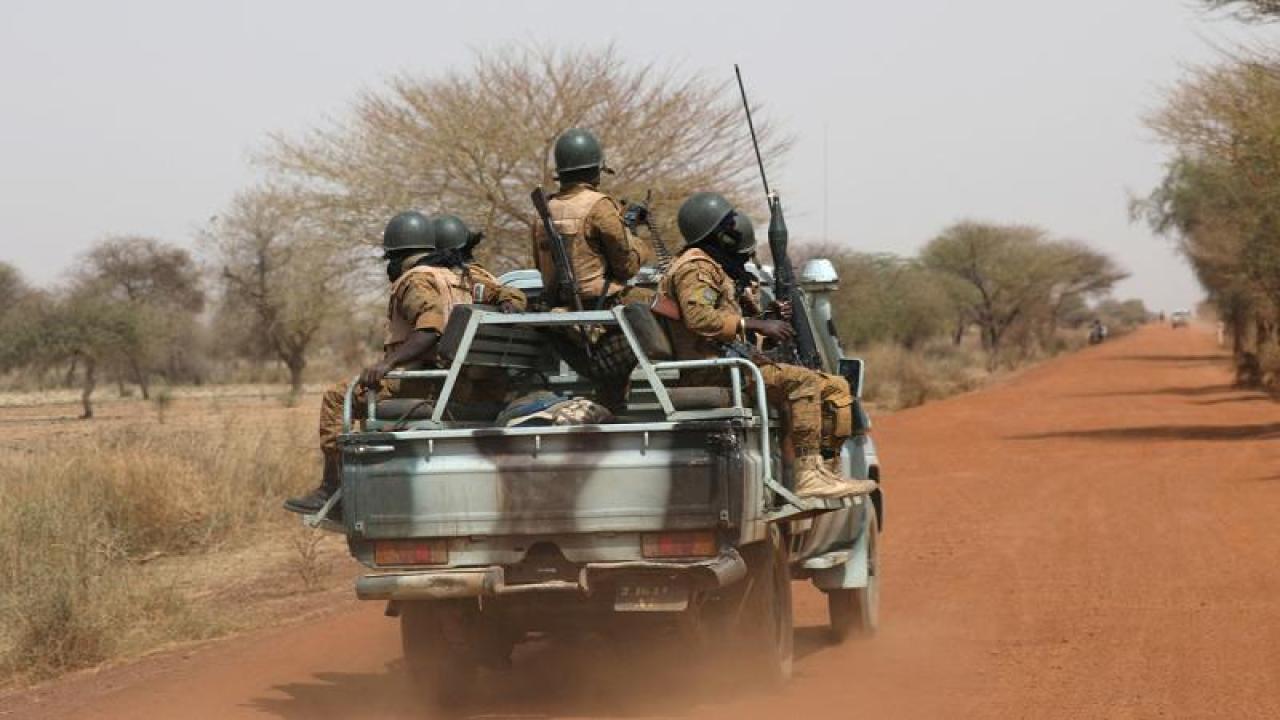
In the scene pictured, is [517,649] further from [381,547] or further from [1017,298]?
[1017,298]

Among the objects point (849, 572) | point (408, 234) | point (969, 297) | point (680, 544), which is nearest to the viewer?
point (680, 544)

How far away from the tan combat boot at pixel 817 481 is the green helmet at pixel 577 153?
180 cm

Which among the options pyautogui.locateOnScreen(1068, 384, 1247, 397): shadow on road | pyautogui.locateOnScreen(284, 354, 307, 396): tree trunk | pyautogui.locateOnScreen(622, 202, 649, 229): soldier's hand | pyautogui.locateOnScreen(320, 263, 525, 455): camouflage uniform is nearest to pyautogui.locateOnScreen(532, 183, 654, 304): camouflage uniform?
pyautogui.locateOnScreen(622, 202, 649, 229): soldier's hand

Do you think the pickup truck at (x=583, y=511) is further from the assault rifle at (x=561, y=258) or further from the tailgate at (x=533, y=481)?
the assault rifle at (x=561, y=258)

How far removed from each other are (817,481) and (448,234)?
2.48 m

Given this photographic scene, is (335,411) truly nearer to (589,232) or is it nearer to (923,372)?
(589,232)

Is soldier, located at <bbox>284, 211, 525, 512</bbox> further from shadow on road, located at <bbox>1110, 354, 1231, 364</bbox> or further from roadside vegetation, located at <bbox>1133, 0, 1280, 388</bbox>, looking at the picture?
shadow on road, located at <bbox>1110, 354, 1231, 364</bbox>

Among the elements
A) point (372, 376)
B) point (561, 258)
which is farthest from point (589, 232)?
point (372, 376)

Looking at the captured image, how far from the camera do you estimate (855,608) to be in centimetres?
974

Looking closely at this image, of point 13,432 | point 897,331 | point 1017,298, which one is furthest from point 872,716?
point 1017,298

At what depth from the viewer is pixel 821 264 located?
10016mm

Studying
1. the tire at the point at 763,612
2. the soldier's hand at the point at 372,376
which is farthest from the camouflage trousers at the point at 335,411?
the tire at the point at 763,612

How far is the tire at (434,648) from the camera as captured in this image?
26.1 ft

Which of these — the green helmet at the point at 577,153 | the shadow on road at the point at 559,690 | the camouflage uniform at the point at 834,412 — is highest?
the green helmet at the point at 577,153
